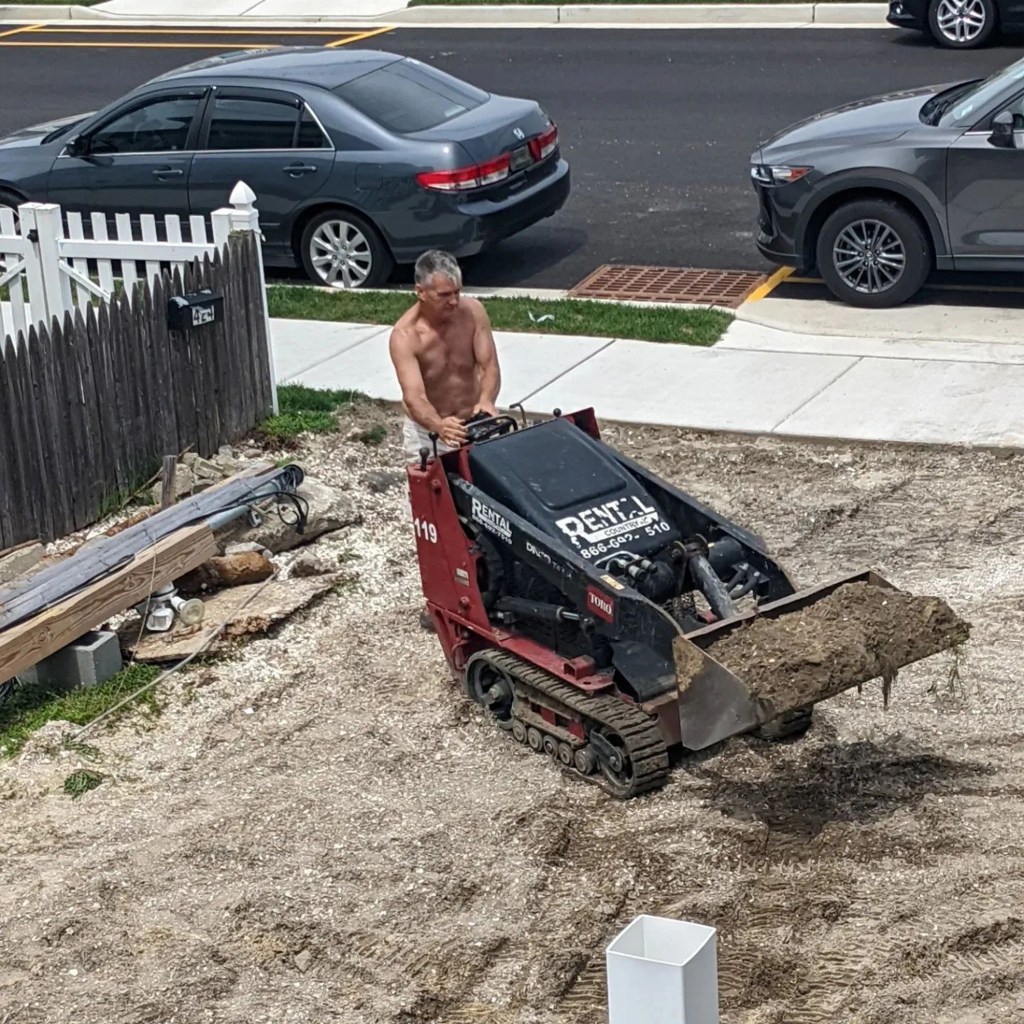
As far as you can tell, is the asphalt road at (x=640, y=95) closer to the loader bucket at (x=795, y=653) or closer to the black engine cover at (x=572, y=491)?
the black engine cover at (x=572, y=491)

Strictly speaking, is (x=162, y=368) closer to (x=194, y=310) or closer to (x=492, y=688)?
(x=194, y=310)

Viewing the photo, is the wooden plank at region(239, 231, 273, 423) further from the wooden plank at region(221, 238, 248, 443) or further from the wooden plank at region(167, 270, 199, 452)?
the wooden plank at region(167, 270, 199, 452)

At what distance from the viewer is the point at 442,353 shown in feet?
26.4

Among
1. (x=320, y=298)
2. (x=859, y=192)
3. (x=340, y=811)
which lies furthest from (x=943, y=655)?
(x=320, y=298)

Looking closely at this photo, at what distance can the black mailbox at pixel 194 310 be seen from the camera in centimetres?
979

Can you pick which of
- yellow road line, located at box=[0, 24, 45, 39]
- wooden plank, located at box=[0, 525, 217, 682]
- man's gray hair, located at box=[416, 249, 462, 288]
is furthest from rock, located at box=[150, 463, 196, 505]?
yellow road line, located at box=[0, 24, 45, 39]

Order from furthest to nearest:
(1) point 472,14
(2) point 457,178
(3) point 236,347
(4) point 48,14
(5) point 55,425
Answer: (4) point 48,14, (1) point 472,14, (2) point 457,178, (3) point 236,347, (5) point 55,425

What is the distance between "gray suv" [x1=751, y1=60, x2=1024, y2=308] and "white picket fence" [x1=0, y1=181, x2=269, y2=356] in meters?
3.93

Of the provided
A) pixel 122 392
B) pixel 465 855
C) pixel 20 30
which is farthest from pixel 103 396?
pixel 20 30

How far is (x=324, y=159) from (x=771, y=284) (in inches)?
139

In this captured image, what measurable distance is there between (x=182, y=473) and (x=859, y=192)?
17.8ft

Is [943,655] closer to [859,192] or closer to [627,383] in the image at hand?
[627,383]

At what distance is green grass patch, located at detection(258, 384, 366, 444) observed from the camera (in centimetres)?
1057

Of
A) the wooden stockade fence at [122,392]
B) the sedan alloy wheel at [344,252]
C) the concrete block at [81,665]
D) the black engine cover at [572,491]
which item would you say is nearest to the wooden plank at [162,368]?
the wooden stockade fence at [122,392]
